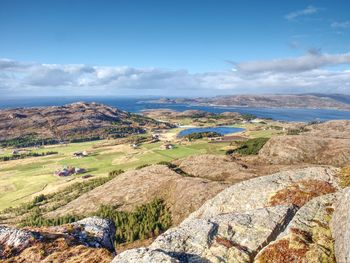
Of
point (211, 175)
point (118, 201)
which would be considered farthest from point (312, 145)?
point (118, 201)

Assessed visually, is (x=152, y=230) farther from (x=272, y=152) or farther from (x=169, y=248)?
(x=272, y=152)

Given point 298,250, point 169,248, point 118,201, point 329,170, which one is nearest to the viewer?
point 298,250

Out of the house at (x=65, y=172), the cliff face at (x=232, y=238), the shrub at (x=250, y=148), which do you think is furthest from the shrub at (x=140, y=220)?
the shrub at (x=250, y=148)

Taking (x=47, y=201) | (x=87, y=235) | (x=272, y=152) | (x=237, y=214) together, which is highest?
(x=237, y=214)

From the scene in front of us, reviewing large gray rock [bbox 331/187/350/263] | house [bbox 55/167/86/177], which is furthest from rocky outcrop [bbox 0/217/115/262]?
house [bbox 55/167/86/177]

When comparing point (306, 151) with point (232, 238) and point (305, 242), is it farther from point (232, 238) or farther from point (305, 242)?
point (305, 242)

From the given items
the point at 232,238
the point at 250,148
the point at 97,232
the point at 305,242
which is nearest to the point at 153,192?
the point at 97,232

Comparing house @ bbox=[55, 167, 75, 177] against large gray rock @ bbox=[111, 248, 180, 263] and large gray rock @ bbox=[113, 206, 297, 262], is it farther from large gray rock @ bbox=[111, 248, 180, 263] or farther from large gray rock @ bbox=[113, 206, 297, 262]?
large gray rock @ bbox=[111, 248, 180, 263]
